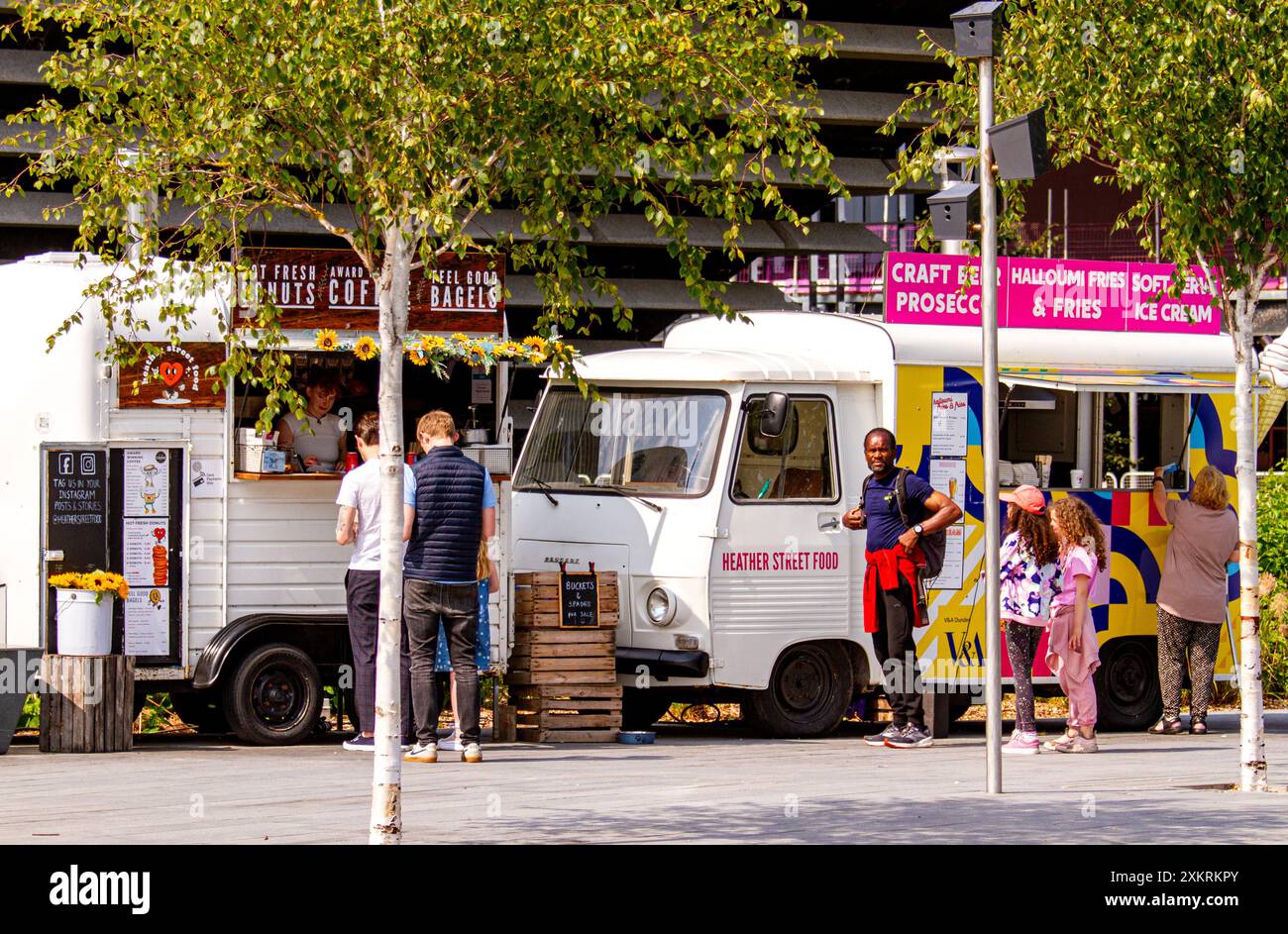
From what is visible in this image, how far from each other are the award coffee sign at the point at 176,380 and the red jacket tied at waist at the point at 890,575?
4.22 metres

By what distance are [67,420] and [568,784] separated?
402 cm

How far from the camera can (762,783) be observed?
11.2m

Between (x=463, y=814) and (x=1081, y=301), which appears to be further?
(x=1081, y=301)

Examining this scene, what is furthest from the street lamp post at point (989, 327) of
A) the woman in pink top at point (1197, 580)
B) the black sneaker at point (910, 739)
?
the woman in pink top at point (1197, 580)

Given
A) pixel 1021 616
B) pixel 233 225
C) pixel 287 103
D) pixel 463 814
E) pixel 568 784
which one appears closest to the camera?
pixel 287 103

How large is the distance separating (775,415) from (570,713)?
91.7 inches

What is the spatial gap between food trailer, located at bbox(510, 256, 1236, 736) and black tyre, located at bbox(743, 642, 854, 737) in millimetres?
15

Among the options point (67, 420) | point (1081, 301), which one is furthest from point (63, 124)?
point (1081, 301)

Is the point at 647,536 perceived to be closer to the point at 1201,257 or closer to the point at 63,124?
the point at 1201,257

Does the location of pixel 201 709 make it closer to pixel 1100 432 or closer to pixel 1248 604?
pixel 1100 432

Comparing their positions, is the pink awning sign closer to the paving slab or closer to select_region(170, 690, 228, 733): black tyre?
the paving slab

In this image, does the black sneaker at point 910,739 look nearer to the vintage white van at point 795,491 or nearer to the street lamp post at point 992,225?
the vintage white van at point 795,491

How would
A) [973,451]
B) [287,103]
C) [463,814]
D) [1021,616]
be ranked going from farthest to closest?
[973,451]
[1021,616]
[463,814]
[287,103]

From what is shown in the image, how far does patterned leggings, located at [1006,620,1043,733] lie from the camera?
44.1 feet
